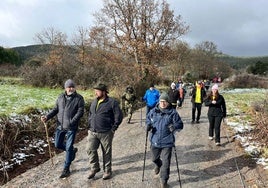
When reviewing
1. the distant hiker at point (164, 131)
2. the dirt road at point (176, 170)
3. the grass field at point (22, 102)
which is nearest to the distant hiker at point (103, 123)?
the dirt road at point (176, 170)

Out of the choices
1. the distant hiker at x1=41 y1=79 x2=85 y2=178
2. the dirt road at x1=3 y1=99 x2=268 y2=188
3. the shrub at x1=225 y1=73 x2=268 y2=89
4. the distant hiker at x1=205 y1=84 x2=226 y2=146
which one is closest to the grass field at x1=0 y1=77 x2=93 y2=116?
the dirt road at x1=3 y1=99 x2=268 y2=188

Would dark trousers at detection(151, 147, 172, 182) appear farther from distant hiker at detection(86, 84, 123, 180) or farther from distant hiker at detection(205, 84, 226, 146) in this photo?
distant hiker at detection(205, 84, 226, 146)

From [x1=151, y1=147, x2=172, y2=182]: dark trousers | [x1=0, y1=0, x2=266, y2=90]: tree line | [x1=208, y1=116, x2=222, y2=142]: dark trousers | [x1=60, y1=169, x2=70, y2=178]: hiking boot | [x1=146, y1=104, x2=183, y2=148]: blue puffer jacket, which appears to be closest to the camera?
[x1=151, y1=147, x2=172, y2=182]: dark trousers

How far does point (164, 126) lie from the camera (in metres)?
6.86

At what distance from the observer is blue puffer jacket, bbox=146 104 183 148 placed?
22.4ft

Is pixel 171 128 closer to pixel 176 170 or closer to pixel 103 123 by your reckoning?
pixel 103 123

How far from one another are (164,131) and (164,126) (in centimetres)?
11

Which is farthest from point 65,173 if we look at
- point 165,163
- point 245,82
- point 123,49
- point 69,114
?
point 245,82

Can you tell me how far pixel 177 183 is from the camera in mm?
7059

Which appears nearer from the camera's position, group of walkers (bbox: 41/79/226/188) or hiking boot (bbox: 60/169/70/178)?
group of walkers (bbox: 41/79/226/188)

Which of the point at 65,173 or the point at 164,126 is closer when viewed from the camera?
the point at 164,126

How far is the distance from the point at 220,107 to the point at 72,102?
17.7 feet

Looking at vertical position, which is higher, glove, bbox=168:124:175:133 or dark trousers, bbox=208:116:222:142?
glove, bbox=168:124:175:133

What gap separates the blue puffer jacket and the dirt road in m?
0.97
